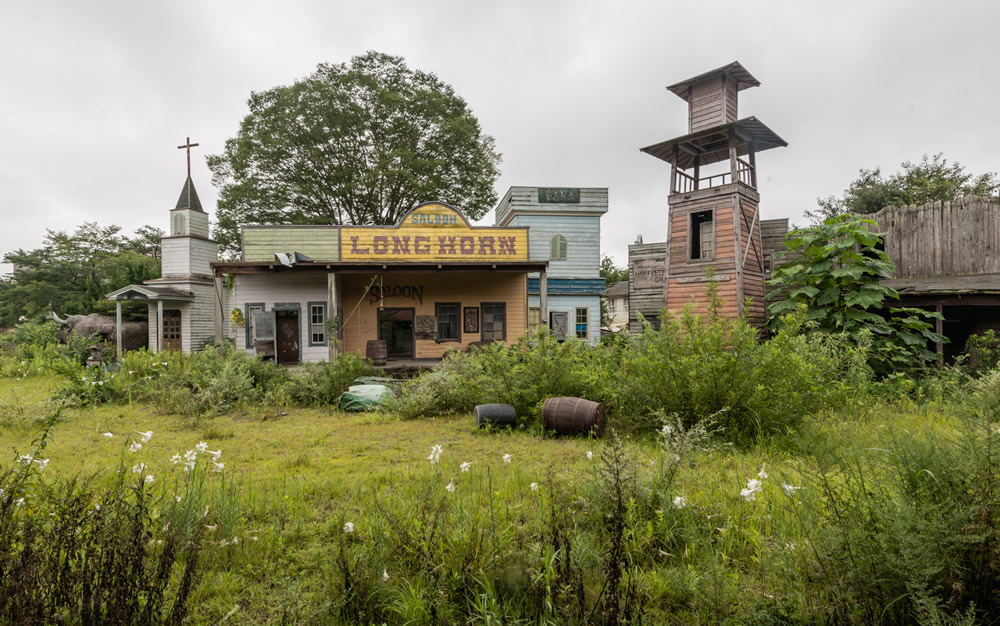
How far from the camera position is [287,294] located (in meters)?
15.8

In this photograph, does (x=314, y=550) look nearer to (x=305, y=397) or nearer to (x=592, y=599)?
(x=592, y=599)

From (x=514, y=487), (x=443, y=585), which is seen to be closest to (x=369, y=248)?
(x=514, y=487)

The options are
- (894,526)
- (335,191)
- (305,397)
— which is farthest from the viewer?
(335,191)

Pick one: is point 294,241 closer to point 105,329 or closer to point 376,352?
point 376,352

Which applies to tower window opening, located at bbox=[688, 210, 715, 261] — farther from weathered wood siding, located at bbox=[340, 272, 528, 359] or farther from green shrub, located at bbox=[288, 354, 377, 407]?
green shrub, located at bbox=[288, 354, 377, 407]

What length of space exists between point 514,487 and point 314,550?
5.45 feet

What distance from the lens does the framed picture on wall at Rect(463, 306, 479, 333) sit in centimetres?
1672

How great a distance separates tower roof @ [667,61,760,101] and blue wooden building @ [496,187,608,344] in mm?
5831

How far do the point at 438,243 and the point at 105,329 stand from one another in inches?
741

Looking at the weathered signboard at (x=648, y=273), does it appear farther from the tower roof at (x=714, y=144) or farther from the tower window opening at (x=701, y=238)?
the tower roof at (x=714, y=144)

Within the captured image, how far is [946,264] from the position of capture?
33.3 feet

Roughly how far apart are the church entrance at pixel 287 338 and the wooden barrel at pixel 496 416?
11424 millimetres

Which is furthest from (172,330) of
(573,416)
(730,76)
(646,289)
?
(730,76)

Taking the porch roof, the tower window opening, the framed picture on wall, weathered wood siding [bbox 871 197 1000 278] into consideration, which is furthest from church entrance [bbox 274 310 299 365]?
weathered wood siding [bbox 871 197 1000 278]
